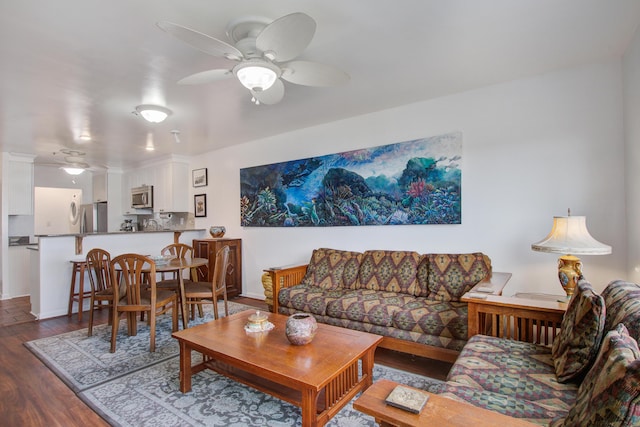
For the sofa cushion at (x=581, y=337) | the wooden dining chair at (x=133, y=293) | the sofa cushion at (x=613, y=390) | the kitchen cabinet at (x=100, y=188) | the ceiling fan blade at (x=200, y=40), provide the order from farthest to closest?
the kitchen cabinet at (x=100, y=188)
the wooden dining chair at (x=133, y=293)
the ceiling fan blade at (x=200, y=40)
the sofa cushion at (x=581, y=337)
the sofa cushion at (x=613, y=390)

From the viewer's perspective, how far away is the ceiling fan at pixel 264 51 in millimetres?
1641

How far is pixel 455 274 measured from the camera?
2971mm

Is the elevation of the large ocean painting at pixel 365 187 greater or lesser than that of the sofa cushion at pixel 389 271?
greater

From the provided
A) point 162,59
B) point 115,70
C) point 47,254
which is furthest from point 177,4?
point 47,254

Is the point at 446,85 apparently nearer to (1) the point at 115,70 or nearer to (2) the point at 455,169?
(2) the point at 455,169

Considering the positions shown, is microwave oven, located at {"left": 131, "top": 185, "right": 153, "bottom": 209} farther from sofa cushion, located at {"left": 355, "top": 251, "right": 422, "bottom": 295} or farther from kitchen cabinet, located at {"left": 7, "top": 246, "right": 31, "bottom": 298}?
sofa cushion, located at {"left": 355, "top": 251, "right": 422, "bottom": 295}

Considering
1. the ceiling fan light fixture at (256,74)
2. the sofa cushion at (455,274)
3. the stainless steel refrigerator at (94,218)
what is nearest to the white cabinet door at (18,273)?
the stainless steel refrigerator at (94,218)

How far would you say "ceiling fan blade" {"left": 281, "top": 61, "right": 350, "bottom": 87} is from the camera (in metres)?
2.05

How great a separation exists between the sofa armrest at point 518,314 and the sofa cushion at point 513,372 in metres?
0.16

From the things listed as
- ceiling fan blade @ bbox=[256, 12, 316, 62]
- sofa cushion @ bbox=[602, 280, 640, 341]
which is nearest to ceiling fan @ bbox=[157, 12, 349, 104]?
ceiling fan blade @ bbox=[256, 12, 316, 62]

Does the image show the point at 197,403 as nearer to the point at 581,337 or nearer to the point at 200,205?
the point at 581,337

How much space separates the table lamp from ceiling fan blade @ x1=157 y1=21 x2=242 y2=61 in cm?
233

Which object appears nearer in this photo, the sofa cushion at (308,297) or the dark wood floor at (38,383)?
the dark wood floor at (38,383)

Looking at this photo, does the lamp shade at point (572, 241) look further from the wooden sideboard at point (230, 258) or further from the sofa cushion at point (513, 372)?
the wooden sideboard at point (230, 258)
